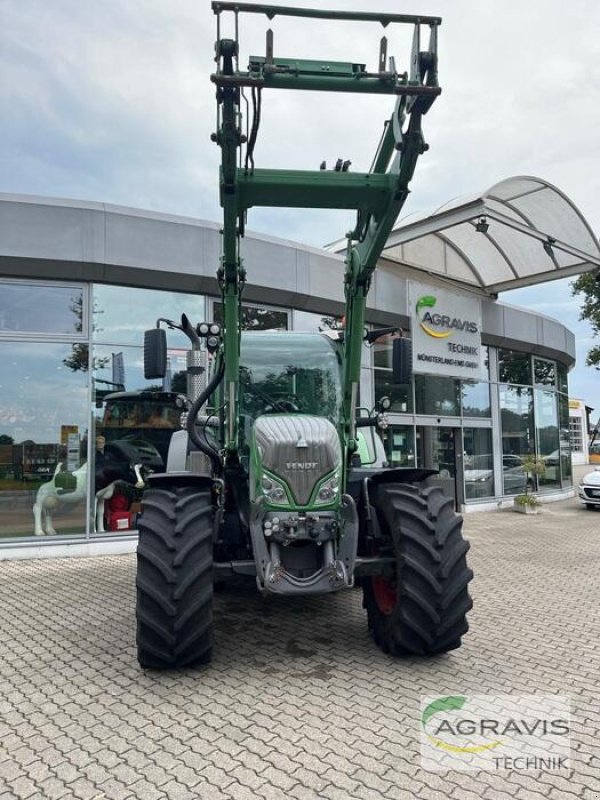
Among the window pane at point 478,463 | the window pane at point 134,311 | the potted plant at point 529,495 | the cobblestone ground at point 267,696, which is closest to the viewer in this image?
the cobblestone ground at point 267,696

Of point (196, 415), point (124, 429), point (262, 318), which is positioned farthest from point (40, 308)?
point (196, 415)

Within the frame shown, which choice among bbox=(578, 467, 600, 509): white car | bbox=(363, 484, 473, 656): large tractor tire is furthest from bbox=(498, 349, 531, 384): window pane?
bbox=(363, 484, 473, 656): large tractor tire

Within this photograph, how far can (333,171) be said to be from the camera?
14.3 feet

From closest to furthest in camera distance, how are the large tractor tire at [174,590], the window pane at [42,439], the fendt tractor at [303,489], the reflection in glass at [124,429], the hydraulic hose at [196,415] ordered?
the fendt tractor at [303,489] < the large tractor tire at [174,590] < the hydraulic hose at [196,415] < the window pane at [42,439] < the reflection in glass at [124,429]

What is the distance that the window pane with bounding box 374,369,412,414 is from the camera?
41.2 feet

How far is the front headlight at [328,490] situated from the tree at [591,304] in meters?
20.8

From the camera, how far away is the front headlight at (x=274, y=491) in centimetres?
420

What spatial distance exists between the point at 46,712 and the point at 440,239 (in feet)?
40.4

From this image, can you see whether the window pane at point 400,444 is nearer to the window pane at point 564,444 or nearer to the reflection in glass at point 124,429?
the reflection in glass at point 124,429

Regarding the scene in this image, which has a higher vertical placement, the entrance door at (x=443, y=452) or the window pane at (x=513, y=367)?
the window pane at (x=513, y=367)

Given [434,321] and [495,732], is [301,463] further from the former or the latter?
[434,321]

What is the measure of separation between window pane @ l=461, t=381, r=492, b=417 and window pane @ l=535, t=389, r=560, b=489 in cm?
260

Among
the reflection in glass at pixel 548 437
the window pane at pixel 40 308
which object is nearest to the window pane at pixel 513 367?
the reflection in glass at pixel 548 437

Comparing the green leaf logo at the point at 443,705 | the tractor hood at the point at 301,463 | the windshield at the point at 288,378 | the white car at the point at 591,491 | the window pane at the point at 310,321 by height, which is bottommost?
the green leaf logo at the point at 443,705
